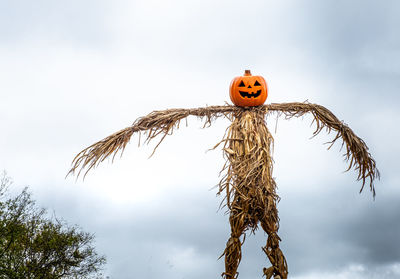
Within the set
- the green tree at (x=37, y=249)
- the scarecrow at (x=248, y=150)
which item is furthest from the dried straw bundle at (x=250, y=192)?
the green tree at (x=37, y=249)

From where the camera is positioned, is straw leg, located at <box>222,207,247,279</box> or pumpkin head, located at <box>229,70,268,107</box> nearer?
straw leg, located at <box>222,207,247,279</box>

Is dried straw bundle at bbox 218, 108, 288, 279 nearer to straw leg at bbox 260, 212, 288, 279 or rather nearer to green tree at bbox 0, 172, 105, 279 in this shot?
straw leg at bbox 260, 212, 288, 279

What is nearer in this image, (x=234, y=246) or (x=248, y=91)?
(x=234, y=246)

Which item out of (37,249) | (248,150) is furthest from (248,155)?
(37,249)

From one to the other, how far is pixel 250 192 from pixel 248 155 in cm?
64

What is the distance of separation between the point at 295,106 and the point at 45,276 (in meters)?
12.6

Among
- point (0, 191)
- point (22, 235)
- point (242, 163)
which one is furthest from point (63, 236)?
point (242, 163)

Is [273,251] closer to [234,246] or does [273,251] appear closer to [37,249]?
[234,246]

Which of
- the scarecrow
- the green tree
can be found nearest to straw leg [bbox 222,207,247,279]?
the scarecrow

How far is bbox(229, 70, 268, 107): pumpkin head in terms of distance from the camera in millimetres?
9719

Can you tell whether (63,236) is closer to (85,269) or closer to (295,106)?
(85,269)

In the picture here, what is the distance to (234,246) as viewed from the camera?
9227mm

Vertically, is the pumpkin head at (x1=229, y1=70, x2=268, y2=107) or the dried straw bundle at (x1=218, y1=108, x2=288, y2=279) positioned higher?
the pumpkin head at (x1=229, y1=70, x2=268, y2=107)

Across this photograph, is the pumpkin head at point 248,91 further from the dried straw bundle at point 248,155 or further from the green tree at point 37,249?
the green tree at point 37,249
